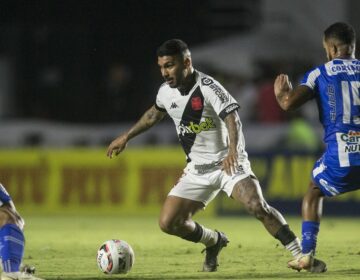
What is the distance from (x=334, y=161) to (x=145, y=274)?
196 centimetres

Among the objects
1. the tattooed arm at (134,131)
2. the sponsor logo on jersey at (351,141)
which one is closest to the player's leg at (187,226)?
the tattooed arm at (134,131)

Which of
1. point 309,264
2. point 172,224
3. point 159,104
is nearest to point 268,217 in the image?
point 309,264

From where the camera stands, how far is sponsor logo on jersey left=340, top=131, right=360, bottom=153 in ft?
30.5

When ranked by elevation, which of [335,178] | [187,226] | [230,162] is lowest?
[187,226]

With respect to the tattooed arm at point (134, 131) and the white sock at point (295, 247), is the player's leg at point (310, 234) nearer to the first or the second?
the white sock at point (295, 247)

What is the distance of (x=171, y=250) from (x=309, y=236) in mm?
2885

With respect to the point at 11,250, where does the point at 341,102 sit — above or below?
above

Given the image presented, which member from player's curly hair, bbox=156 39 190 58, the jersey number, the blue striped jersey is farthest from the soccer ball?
the jersey number

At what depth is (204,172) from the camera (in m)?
10.0

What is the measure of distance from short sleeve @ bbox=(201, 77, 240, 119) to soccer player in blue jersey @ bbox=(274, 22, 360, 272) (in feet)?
1.88

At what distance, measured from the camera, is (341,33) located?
923cm

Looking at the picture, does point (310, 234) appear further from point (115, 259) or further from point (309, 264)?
point (115, 259)

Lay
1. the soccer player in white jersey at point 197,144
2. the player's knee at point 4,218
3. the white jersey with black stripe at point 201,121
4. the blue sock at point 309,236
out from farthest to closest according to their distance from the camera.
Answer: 1. the white jersey with black stripe at point 201,121
2. the soccer player in white jersey at point 197,144
3. the blue sock at point 309,236
4. the player's knee at point 4,218

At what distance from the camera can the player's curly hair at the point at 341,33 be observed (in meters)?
9.23
